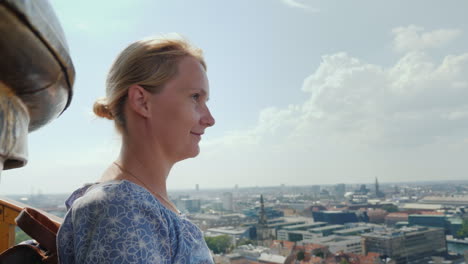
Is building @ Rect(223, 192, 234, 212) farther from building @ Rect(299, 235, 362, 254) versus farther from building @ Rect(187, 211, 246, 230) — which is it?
building @ Rect(299, 235, 362, 254)

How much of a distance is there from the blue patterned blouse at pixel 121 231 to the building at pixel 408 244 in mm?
15457

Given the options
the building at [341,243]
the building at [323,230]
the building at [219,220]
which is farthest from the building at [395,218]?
the building at [219,220]

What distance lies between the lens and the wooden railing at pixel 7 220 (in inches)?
23.1

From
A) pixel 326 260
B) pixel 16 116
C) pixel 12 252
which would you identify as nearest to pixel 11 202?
pixel 12 252

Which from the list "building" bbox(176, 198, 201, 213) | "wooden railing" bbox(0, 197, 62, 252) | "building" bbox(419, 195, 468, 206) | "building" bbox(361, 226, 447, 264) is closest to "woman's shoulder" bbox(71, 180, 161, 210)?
"wooden railing" bbox(0, 197, 62, 252)

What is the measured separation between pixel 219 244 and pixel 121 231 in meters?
15.4

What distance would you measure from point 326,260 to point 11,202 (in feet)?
45.6

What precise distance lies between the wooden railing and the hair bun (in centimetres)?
27

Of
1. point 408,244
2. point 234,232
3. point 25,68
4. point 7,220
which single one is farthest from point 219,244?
point 25,68

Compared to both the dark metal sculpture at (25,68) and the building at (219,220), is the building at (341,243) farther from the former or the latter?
the dark metal sculpture at (25,68)

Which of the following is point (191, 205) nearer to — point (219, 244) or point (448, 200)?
point (219, 244)

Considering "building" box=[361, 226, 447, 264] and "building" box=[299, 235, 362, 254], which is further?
"building" box=[299, 235, 362, 254]

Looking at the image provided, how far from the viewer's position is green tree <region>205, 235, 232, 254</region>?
14992 mm

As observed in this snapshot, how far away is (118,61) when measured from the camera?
0.39 m
